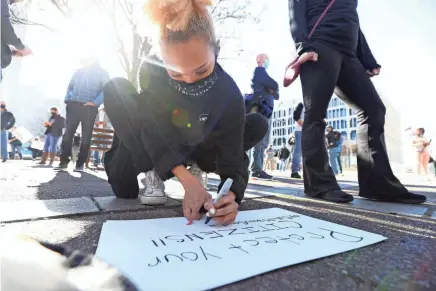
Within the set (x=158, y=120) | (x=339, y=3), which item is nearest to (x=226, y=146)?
(x=158, y=120)

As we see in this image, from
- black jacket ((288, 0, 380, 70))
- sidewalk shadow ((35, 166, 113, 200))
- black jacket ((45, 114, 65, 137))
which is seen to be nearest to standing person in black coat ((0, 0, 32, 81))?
sidewalk shadow ((35, 166, 113, 200))

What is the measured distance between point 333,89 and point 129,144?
115 cm

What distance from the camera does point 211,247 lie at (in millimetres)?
646

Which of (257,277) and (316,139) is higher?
(316,139)

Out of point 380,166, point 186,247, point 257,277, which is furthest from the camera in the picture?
point 380,166

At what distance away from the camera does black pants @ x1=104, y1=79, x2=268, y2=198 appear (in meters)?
1.15

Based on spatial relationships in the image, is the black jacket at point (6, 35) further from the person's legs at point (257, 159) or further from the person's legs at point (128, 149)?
the person's legs at point (257, 159)

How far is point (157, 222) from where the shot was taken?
2.85 ft

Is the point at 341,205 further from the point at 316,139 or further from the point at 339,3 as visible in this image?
the point at 339,3

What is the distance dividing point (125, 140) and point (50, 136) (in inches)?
203

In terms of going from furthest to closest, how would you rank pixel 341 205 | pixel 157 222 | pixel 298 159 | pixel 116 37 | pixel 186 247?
1. pixel 116 37
2. pixel 298 159
3. pixel 341 205
4. pixel 157 222
5. pixel 186 247

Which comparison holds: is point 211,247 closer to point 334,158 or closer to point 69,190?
point 69,190

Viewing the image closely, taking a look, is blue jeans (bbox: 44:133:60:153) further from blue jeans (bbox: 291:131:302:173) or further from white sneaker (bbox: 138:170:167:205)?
white sneaker (bbox: 138:170:167:205)

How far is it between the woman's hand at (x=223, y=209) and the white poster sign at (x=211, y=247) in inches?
1.0
